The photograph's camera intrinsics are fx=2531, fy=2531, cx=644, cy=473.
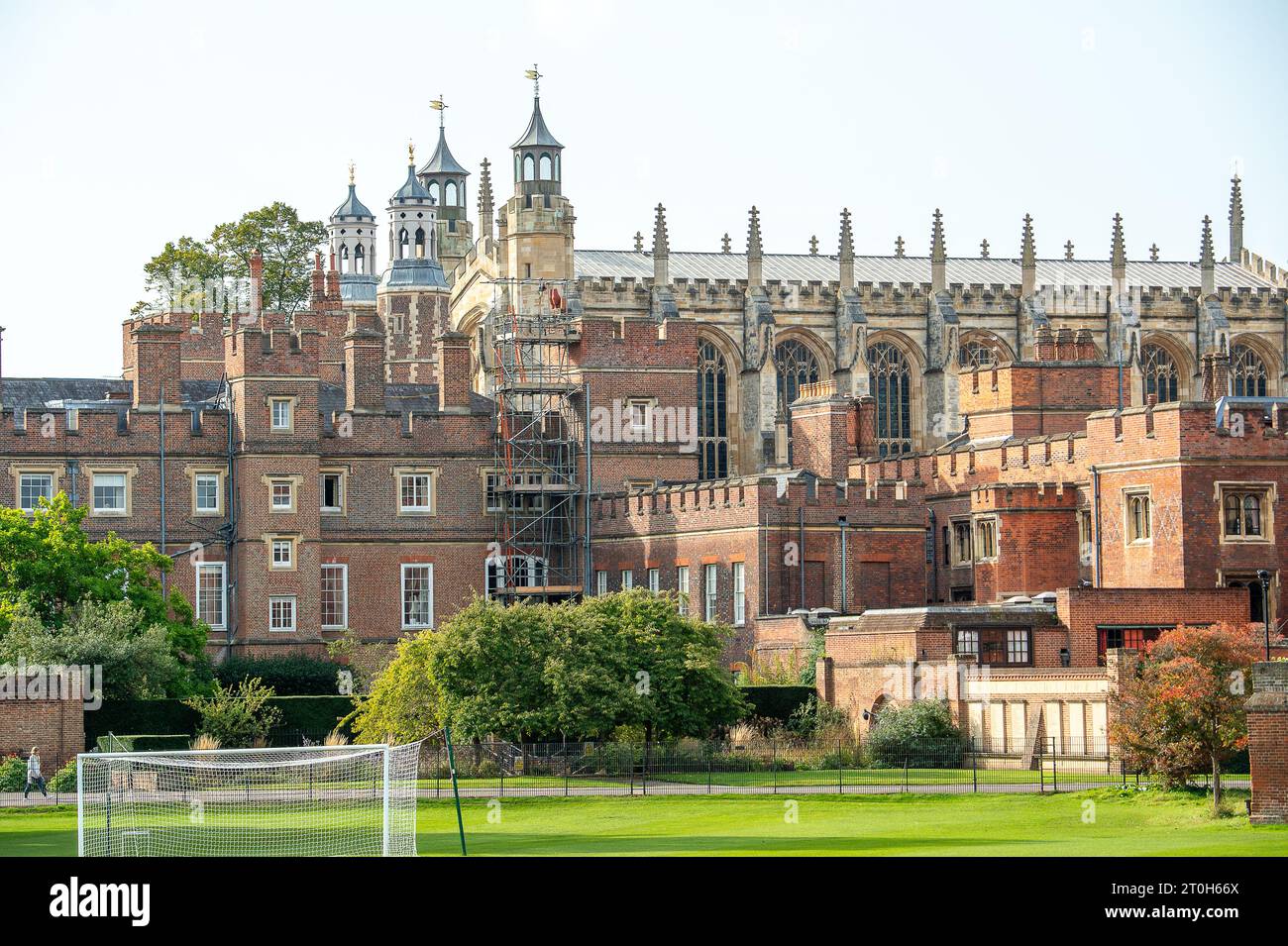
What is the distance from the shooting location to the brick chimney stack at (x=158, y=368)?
69.3 meters

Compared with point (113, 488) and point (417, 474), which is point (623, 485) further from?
point (113, 488)

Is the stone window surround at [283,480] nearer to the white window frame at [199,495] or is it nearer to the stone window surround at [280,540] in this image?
the stone window surround at [280,540]

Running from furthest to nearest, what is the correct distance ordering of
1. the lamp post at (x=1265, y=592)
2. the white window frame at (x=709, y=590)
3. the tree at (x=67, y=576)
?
the white window frame at (x=709, y=590)
the tree at (x=67, y=576)
the lamp post at (x=1265, y=592)

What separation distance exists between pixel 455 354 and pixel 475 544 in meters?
5.54

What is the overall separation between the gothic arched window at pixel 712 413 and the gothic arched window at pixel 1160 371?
17.7m

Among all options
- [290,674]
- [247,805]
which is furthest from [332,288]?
[247,805]

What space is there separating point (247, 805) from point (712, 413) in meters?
49.9

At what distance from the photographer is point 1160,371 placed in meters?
99.4

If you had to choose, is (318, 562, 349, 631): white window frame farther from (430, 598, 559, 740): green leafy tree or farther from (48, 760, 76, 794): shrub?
(48, 760, 76, 794): shrub

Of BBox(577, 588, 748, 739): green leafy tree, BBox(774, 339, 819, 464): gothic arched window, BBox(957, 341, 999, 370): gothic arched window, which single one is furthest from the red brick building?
BBox(957, 341, 999, 370): gothic arched window

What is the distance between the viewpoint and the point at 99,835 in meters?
39.0

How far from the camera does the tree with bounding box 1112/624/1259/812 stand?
43.2 metres

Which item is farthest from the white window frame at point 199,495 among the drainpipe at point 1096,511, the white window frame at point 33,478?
the drainpipe at point 1096,511
